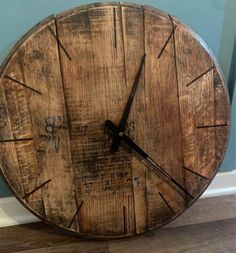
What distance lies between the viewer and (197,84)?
1.13m

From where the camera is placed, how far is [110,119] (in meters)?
1.09

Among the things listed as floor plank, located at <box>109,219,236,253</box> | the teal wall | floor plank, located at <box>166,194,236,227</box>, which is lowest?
floor plank, located at <box>109,219,236,253</box>

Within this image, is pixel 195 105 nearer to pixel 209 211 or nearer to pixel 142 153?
pixel 142 153

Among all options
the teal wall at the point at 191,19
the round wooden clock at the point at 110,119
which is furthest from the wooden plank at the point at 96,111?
the teal wall at the point at 191,19

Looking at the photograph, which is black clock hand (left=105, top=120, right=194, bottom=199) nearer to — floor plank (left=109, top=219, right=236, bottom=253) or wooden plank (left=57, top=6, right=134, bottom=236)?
wooden plank (left=57, top=6, right=134, bottom=236)

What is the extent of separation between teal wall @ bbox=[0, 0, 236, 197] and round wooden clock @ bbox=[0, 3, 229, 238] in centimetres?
13

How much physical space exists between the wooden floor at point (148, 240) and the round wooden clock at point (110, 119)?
0.17 feet

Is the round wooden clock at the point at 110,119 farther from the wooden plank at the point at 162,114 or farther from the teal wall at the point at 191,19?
the teal wall at the point at 191,19

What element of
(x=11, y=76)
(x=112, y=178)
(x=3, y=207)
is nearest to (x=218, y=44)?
(x=112, y=178)

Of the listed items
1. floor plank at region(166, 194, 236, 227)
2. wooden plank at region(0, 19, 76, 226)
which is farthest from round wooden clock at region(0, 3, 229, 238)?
floor plank at region(166, 194, 236, 227)

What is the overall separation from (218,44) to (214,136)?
31 centimetres

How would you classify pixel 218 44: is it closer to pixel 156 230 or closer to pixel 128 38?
pixel 128 38

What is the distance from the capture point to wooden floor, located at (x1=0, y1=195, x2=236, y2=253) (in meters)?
1.20

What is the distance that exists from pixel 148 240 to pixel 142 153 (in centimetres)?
31
